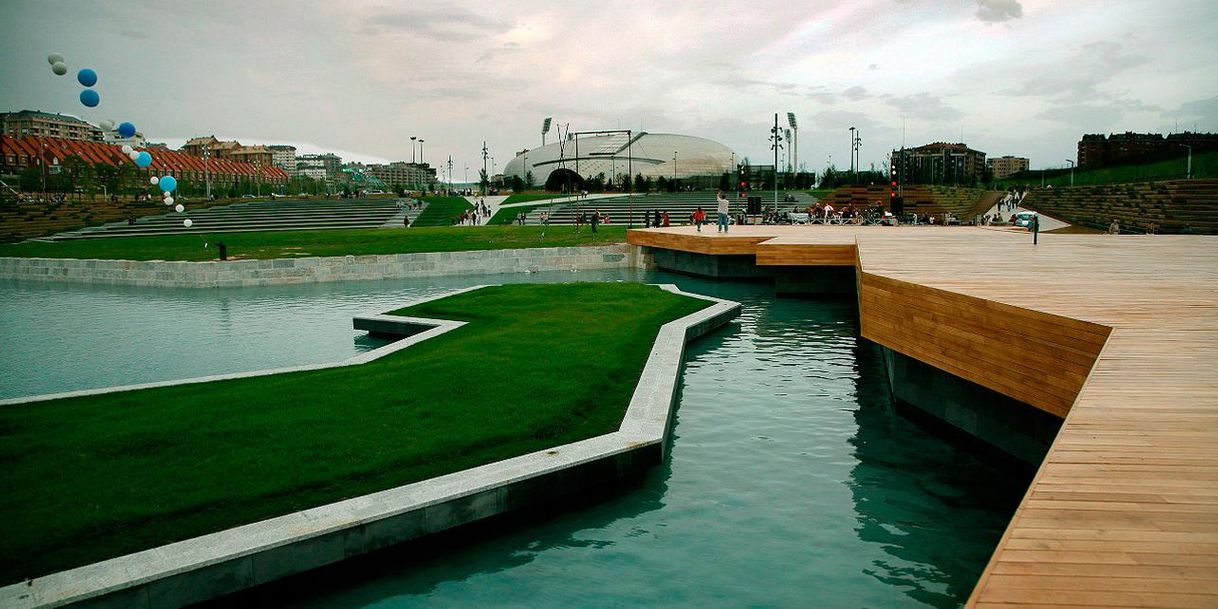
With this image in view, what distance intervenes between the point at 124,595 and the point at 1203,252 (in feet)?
61.4

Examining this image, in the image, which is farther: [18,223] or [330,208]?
[330,208]

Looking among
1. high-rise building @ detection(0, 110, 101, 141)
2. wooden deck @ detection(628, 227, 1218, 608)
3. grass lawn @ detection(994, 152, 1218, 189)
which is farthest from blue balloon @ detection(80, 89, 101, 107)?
grass lawn @ detection(994, 152, 1218, 189)

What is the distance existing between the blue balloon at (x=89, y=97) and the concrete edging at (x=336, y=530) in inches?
336

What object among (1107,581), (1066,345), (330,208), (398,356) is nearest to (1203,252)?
(1066,345)

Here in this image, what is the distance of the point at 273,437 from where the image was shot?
808cm

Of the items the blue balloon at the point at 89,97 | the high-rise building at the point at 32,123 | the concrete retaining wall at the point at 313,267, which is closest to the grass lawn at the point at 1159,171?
the concrete retaining wall at the point at 313,267

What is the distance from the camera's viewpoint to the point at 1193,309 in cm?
824

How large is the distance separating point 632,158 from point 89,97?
11043 cm

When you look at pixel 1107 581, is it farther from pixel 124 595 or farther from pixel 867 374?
pixel 867 374

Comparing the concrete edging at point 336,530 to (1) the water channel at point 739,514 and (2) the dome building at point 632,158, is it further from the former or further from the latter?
(2) the dome building at point 632,158

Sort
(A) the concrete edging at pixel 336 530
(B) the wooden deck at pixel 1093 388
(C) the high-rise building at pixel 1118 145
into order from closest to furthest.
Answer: (B) the wooden deck at pixel 1093 388 → (A) the concrete edging at pixel 336 530 → (C) the high-rise building at pixel 1118 145

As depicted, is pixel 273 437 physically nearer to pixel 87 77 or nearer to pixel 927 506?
pixel 927 506

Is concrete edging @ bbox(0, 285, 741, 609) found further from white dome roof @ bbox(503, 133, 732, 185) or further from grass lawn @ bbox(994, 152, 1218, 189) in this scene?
Result: white dome roof @ bbox(503, 133, 732, 185)

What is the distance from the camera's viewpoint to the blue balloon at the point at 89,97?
1146 cm
